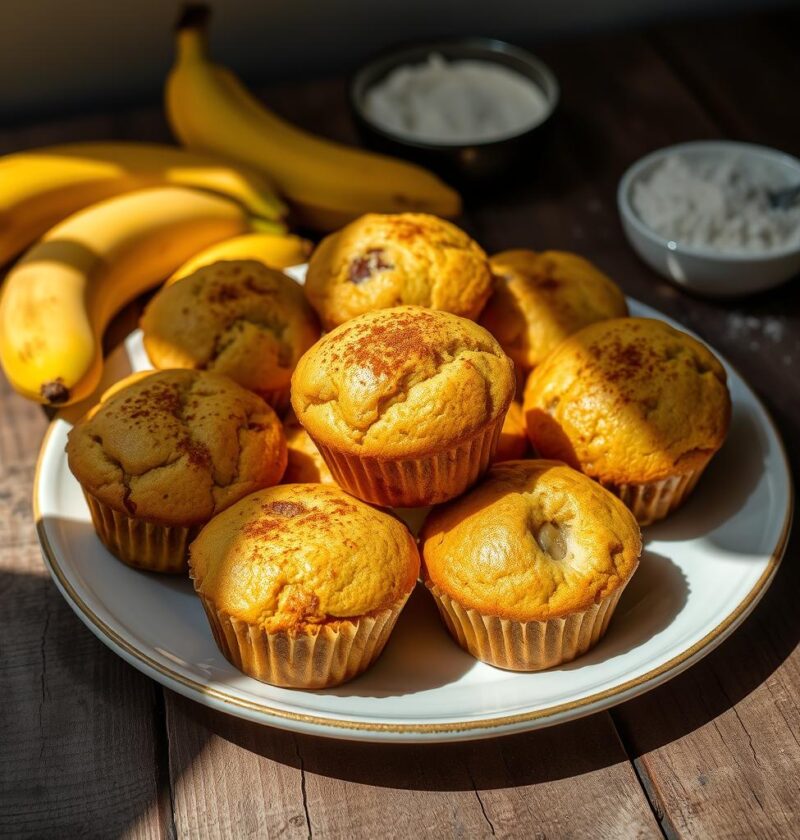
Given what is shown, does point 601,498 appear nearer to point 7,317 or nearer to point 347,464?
point 347,464

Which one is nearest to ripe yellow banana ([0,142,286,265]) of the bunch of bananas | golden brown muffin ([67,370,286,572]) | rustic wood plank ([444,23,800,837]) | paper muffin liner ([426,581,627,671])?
the bunch of bananas

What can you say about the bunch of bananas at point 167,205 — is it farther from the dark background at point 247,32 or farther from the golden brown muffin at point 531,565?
the golden brown muffin at point 531,565

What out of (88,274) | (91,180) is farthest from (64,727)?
(91,180)

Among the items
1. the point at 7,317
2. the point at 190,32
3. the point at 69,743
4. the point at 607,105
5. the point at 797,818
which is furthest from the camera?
the point at 607,105

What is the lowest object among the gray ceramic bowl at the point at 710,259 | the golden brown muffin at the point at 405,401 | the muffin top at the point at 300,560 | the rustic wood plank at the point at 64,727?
the rustic wood plank at the point at 64,727

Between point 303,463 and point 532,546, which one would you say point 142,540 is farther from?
point 532,546

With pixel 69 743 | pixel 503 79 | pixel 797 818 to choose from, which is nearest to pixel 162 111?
pixel 503 79

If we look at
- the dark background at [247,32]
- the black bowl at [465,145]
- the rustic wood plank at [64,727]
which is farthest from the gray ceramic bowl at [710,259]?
the rustic wood plank at [64,727]
